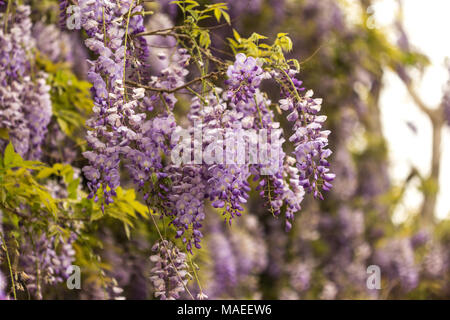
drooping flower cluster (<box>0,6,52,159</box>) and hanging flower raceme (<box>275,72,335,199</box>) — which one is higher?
drooping flower cluster (<box>0,6,52,159</box>)

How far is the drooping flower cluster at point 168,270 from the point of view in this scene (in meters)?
1.72

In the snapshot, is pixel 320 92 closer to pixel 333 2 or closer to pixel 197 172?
pixel 333 2

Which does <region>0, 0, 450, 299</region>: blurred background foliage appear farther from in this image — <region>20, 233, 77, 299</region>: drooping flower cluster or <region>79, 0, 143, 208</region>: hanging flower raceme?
<region>79, 0, 143, 208</region>: hanging flower raceme

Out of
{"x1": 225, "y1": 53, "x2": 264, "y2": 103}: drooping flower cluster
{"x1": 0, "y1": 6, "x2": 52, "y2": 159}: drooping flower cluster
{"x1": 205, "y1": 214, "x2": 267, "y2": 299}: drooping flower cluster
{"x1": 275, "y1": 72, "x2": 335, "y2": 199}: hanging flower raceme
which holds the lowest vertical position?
{"x1": 205, "y1": 214, "x2": 267, "y2": 299}: drooping flower cluster

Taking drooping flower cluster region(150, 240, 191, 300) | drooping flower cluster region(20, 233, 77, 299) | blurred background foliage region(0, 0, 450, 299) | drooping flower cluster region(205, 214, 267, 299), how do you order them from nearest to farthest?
drooping flower cluster region(150, 240, 191, 300)
drooping flower cluster region(20, 233, 77, 299)
blurred background foliage region(0, 0, 450, 299)
drooping flower cluster region(205, 214, 267, 299)

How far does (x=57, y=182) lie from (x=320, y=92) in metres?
2.81

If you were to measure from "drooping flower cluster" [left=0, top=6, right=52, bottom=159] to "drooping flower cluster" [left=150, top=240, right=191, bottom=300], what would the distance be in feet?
3.02

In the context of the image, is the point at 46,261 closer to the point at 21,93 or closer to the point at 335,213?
the point at 21,93

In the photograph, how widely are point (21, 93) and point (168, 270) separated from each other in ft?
3.78

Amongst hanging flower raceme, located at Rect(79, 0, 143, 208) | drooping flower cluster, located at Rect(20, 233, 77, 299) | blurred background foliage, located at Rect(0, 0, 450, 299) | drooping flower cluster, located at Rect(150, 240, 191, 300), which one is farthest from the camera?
blurred background foliage, located at Rect(0, 0, 450, 299)

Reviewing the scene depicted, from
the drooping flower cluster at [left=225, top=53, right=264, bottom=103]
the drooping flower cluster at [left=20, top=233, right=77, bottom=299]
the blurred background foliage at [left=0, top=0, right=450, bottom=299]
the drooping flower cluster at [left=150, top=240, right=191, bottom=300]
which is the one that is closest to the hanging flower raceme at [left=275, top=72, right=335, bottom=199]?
the drooping flower cluster at [left=225, top=53, right=264, bottom=103]

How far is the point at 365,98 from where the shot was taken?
243 inches

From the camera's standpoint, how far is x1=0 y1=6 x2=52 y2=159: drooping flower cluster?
229cm

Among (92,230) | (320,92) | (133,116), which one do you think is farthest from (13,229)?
(320,92)
